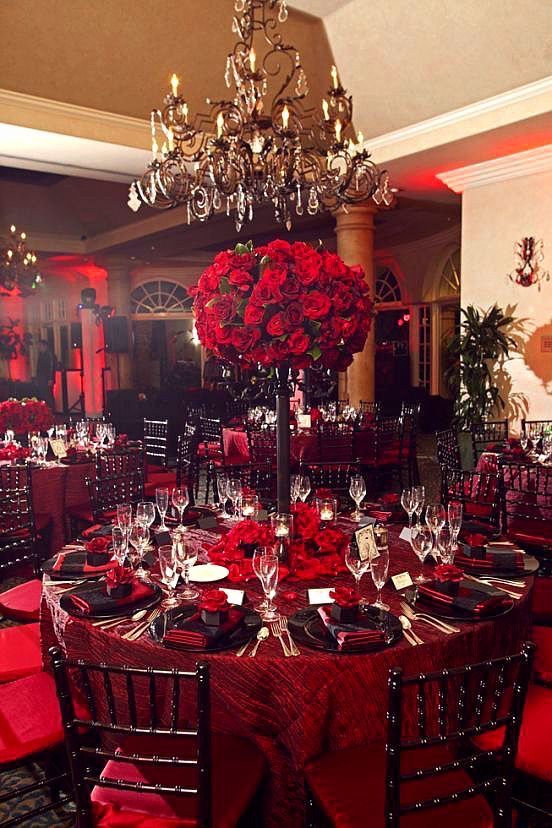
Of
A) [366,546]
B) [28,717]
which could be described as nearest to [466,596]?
[366,546]

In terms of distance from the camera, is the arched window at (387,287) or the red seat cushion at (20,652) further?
the arched window at (387,287)

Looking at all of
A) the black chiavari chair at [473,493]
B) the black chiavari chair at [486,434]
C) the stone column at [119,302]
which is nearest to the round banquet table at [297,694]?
the black chiavari chair at [473,493]

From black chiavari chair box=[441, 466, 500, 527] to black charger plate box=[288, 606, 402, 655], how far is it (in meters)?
1.66

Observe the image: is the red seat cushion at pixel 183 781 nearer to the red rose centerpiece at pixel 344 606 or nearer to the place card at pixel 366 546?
the red rose centerpiece at pixel 344 606

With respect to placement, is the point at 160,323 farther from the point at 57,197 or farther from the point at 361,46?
the point at 361,46

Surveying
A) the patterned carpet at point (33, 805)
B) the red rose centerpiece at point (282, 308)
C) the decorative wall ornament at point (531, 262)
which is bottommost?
the patterned carpet at point (33, 805)

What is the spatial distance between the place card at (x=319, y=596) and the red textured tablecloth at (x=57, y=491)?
3015 millimetres

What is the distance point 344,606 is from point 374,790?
49cm

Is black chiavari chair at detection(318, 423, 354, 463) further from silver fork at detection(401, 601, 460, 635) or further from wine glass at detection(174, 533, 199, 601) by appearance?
silver fork at detection(401, 601, 460, 635)

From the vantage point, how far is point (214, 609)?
2051 millimetres

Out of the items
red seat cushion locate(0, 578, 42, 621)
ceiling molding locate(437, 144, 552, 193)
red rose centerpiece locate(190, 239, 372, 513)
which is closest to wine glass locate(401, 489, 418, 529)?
red rose centerpiece locate(190, 239, 372, 513)

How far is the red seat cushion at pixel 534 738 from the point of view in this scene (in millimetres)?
1949

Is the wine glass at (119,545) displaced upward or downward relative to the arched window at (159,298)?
downward

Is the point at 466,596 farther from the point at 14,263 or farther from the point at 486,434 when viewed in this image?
Result: the point at 14,263
